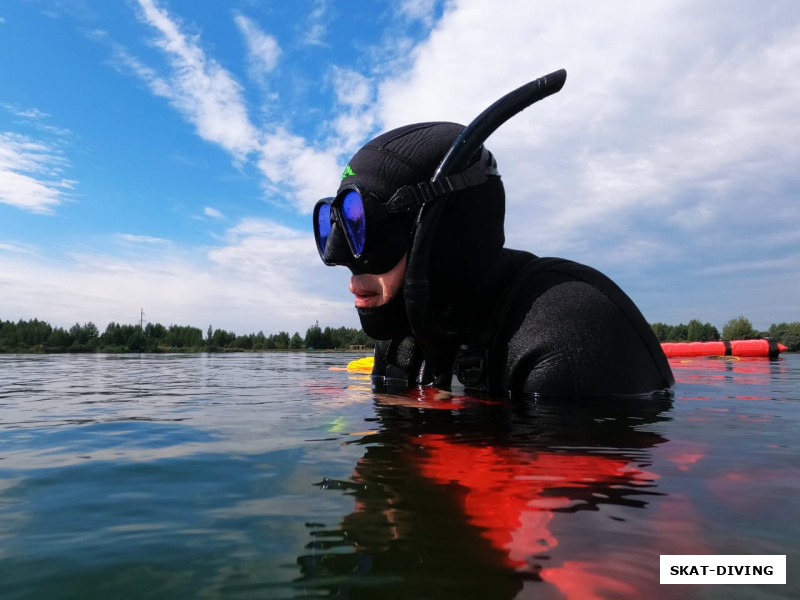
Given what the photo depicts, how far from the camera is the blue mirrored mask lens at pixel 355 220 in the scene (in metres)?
3.44

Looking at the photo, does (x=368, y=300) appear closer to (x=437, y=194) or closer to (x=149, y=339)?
(x=437, y=194)

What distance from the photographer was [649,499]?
4.52 ft

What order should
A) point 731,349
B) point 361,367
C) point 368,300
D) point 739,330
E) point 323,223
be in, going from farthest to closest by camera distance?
point 739,330, point 731,349, point 361,367, point 323,223, point 368,300

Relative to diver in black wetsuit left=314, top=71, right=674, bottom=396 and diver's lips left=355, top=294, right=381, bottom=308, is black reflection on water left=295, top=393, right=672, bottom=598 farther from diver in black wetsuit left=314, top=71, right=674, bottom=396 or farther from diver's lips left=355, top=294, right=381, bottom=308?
diver's lips left=355, top=294, right=381, bottom=308

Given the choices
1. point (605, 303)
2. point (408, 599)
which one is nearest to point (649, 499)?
point (408, 599)

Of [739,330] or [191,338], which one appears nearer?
[739,330]

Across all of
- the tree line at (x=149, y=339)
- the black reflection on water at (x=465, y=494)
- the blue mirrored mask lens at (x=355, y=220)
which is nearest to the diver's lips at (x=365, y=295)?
the blue mirrored mask lens at (x=355, y=220)

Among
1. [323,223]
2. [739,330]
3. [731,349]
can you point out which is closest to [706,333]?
[739,330]

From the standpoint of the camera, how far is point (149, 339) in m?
51.7

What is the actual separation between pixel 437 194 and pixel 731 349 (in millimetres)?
14781

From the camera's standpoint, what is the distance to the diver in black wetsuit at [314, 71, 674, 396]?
125 inches

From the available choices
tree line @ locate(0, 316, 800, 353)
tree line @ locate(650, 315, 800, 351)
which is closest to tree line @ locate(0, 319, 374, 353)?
tree line @ locate(0, 316, 800, 353)
